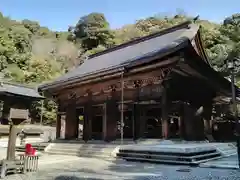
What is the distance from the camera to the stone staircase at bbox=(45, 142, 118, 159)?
9812 mm

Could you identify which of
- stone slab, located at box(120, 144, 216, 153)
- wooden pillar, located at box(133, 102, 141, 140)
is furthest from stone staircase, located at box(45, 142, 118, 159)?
wooden pillar, located at box(133, 102, 141, 140)

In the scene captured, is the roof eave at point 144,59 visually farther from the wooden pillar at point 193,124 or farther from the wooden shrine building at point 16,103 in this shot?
the wooden shrine building at point 16,103

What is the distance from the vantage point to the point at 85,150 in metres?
10.8

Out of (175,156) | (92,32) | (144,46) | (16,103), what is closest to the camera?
(16,103)

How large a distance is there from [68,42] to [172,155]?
51425mm

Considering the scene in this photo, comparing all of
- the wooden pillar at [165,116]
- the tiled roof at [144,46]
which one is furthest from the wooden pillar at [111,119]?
the wooden pillar at [165,116]

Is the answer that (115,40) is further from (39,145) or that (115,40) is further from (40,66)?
(39,145)

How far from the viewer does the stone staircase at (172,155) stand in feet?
24.0

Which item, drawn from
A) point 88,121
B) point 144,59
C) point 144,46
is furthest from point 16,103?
point 144,46

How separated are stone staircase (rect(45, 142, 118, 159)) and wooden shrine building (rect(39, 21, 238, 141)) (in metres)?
1.04

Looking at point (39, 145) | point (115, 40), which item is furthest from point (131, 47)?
point (115, 40)

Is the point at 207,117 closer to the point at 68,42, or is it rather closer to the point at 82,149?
the point at 82,149

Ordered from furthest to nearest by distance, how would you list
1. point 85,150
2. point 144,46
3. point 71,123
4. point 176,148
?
1. point 144,46
2. point 71,123
3. point 85,150
4. point 176,148

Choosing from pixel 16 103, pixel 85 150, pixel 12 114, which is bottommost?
pixel 85 150
